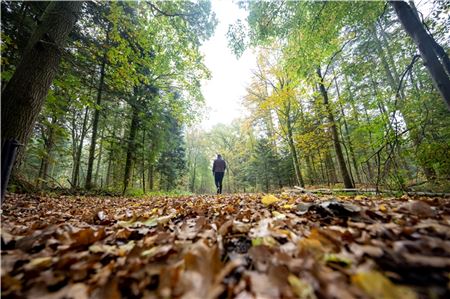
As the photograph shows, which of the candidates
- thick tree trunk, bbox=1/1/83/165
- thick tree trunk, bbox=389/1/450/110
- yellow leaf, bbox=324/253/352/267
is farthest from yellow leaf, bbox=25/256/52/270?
thick tree trunk, bbox=389/1/450/110

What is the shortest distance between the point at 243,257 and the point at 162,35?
231 inches

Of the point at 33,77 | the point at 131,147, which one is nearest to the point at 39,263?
the point at 33,77

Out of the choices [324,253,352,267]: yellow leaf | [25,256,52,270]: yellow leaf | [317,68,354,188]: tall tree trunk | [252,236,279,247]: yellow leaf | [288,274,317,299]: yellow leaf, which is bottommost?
[288,274,317,299]: yellow leaf

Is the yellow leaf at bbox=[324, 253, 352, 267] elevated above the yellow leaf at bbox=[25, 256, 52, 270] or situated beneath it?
situated beneath

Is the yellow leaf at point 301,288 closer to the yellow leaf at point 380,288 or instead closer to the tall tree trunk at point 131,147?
the yellow leaf at point 380,288

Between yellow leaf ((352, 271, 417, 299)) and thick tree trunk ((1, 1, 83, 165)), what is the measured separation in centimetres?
380

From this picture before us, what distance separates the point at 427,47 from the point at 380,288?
394cm

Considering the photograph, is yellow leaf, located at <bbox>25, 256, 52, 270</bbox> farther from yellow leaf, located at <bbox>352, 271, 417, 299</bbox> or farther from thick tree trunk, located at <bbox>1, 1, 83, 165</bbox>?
thick tree trunk, located at <bbox>1, 1, 83, 165</bbox>

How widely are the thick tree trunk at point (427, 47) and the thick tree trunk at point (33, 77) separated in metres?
5.32

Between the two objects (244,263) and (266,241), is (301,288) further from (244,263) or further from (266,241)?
(266,241)

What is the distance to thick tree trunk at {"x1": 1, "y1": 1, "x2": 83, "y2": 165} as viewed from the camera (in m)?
2.55

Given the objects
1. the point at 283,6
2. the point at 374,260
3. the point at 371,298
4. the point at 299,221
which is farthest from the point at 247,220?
the point at 283,6

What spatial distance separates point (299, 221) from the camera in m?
1.70

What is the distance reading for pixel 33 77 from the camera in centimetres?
271
